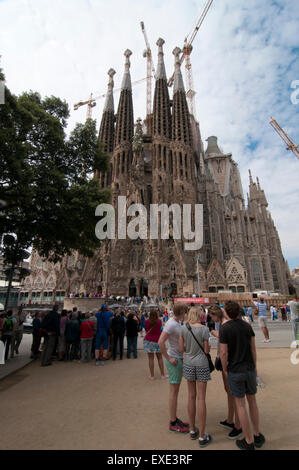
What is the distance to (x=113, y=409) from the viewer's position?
14.0 ft

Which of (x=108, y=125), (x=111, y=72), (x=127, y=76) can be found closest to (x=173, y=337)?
(x=108, y=125)

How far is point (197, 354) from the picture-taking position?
337 centimetres

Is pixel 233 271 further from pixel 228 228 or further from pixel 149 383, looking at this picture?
pixel 149 383

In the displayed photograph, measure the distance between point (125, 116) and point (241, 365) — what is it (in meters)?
52.7

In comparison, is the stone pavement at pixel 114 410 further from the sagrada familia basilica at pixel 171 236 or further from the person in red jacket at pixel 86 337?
the sagrada familia basilica at pixel 171 236

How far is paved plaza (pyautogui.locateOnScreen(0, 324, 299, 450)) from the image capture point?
3201 millimetres

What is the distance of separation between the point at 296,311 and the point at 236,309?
268 inches

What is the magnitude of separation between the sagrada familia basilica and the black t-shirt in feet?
96.2

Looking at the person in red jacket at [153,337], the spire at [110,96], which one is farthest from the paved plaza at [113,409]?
the spire at [110,96]

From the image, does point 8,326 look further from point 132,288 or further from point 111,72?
point 111,72

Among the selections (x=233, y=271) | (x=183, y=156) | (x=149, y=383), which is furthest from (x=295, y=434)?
(x=183, y=156)

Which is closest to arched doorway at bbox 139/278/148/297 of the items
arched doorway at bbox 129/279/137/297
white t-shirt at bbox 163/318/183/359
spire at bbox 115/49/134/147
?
arched doorway at bbox 129/279/137/297

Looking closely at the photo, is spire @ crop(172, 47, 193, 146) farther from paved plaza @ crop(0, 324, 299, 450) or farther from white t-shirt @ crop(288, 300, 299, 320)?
paved plaza @ crop(0, 324, 299, 450)

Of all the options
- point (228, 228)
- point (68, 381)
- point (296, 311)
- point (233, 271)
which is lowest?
point (68, 381)
